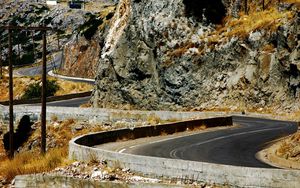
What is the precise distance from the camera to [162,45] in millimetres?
45844

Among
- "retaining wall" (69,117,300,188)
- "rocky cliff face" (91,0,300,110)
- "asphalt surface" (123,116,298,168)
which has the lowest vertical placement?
"asphalt surface" (123,116,298,168)

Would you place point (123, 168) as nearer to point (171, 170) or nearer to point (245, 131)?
point (171, 170)

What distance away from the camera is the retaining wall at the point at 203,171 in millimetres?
15688

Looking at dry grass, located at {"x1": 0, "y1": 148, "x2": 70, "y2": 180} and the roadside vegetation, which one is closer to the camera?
dry grass, located at {"x1": 0, "y1": 148, "x2": 70, "y2": 180}

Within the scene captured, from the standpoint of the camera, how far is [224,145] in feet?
80.8

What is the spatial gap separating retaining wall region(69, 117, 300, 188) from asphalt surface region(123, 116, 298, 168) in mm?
2504

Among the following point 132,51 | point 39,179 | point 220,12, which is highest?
point 220,12

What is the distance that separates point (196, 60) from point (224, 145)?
19730 mm

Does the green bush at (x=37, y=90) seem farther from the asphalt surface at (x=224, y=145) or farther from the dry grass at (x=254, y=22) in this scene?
the asphalt surface at (x=224, y=145)

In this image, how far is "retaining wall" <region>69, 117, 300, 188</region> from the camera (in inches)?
618

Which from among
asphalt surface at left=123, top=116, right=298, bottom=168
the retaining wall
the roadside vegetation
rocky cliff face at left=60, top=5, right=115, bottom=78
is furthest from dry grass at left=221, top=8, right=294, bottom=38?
rocky cliff face at left=60, top=5, right=115, bottom=78

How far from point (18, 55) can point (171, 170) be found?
12263cm

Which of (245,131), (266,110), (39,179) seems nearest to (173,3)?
(266,110)

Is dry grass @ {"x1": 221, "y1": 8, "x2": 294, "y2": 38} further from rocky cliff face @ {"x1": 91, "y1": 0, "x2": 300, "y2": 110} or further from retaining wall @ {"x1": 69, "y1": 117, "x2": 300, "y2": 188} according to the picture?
retaining wall @ {"x1": 69, "y1": 117, "x2": 300, "y2": 188}
